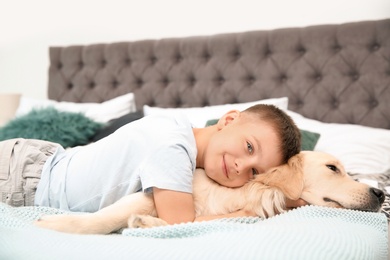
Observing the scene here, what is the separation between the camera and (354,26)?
2.08 m

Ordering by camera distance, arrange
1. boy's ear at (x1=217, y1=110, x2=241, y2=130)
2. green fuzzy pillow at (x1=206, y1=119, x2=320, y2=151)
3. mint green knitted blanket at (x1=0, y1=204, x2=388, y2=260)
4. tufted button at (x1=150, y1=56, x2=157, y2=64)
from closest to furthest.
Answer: mint green knitted blanket at (x1=0, y1=204, x2=388, y2=260)
boy's ear at (x1=217, y1=110, x2=241, y2=130)
green fuzzy pillow at (x1=206, y1=119, x2=320, y2=151)
tufted button at (x1=150, y1=56, x2=157, y2=64)

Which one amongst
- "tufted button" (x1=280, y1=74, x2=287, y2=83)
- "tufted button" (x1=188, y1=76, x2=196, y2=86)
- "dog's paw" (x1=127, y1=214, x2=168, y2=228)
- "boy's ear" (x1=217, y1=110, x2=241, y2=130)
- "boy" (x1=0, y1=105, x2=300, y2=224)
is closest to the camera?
"dog's paw" (x1=127, y1=214, x2=168, y2=228)

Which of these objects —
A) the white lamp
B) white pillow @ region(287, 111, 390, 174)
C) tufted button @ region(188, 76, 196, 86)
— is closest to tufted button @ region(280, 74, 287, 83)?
white pillow @ region(287, 111, 390, 174)

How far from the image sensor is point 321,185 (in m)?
1.11

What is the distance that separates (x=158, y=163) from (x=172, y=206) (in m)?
0.12

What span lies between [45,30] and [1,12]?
44cm

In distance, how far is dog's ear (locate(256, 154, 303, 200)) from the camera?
3.51 ft

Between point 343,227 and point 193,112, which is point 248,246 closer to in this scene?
point 343,227

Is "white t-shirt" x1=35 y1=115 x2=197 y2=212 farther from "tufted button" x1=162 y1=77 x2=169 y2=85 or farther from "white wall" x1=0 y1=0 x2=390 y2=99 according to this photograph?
"white wall" x1=0 y1=0 x2=390 y2=99

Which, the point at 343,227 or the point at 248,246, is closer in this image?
the point at 248,246

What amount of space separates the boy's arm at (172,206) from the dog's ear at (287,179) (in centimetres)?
21

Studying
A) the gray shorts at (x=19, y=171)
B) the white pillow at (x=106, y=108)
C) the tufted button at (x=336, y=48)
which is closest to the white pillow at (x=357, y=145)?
the tufted button at (x=336, y=48)

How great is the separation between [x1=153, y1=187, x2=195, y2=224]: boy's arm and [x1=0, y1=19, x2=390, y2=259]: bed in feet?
0.44

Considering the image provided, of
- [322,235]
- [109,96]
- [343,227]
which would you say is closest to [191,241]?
[322,235]
